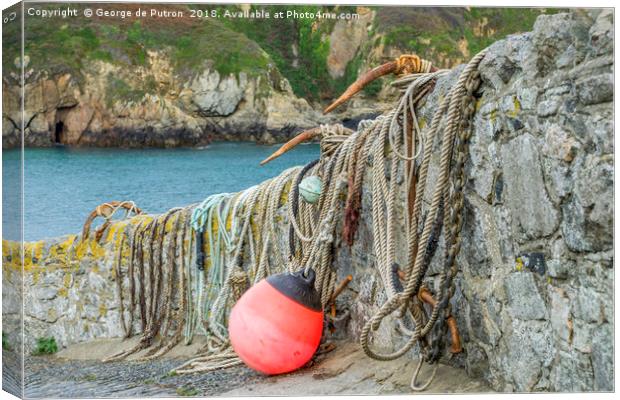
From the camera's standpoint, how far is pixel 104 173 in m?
6.38

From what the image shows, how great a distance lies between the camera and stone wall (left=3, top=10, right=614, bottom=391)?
274 cm

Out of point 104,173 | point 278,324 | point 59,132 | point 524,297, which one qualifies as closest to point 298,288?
point 278,324

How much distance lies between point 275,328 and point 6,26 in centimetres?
173

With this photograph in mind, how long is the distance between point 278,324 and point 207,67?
8.03 feet

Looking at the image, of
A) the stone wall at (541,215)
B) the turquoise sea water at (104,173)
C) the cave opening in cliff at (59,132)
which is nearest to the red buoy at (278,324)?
the stone wall at (541,215)

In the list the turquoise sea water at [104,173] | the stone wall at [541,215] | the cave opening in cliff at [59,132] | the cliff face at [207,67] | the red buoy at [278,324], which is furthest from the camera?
the turquoise sea water at [104,173]

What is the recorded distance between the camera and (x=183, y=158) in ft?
19.9

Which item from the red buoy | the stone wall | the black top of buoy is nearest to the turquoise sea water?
the red buoy

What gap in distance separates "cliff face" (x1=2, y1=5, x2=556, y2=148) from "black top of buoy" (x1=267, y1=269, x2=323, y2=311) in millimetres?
1187

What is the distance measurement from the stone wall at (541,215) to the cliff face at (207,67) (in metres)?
0.74

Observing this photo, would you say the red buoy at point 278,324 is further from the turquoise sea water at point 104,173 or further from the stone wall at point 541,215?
the turquoise sea water at point 104,173

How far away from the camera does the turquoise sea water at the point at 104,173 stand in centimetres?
496

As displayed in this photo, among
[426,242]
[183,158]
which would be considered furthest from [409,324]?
[183,158]

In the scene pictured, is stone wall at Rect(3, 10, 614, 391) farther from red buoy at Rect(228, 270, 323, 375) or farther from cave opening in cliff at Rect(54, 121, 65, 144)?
cave opening in cliff at Rect(54, 121, 65, 144)
